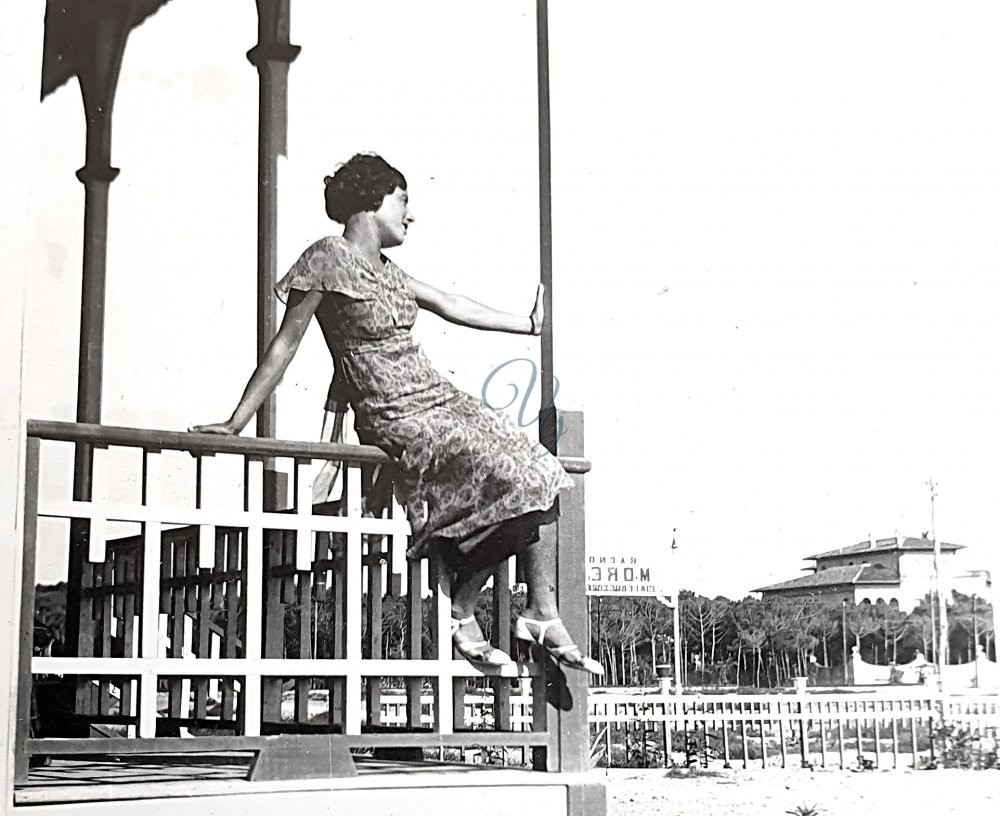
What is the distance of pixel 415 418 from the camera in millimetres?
3303

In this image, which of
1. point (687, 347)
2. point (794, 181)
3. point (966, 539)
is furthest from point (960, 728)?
point (794, 181)

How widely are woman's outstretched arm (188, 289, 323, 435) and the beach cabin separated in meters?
0.13

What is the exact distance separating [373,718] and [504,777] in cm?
33

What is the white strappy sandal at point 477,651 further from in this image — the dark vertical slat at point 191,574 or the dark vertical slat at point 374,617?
the dark vertical slat at point 191,574

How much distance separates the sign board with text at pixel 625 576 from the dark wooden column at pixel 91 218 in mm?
1389

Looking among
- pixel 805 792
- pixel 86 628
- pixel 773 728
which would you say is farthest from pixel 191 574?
pixel 805 792

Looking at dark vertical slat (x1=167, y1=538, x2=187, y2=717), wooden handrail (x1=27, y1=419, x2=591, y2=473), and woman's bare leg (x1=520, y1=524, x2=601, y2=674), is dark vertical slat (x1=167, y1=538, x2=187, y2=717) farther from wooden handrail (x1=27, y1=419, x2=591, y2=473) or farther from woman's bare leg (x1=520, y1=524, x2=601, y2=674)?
woman's bare leg (x1=520, y1=524, x2=601, y2=674)

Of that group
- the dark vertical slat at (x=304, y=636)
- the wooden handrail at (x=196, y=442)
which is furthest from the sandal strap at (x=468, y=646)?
the wooden handrail at (x=196, y=442)

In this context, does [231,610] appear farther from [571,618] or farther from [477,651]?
[571,618]

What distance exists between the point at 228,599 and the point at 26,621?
577mm

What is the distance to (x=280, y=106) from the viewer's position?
12.6 feet

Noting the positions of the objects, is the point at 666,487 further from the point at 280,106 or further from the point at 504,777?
the point at 280,106

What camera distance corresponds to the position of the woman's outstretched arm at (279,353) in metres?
3.23

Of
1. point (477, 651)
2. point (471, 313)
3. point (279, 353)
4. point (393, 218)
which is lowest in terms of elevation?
point (477, 651)
